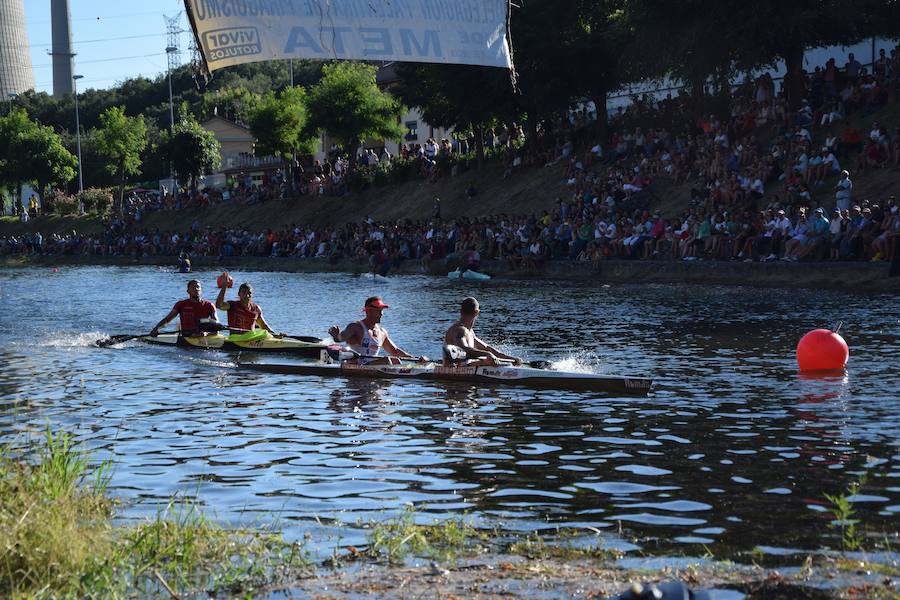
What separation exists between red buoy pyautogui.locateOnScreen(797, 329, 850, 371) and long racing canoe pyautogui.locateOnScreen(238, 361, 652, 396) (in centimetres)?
282

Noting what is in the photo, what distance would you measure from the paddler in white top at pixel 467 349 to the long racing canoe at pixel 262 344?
3.18m

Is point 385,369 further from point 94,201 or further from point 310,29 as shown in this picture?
point 94,201

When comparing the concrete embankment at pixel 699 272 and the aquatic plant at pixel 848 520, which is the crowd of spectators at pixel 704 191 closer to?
the concrete embankment at pixel 699 272

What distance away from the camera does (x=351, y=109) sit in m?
66.9

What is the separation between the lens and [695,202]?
35.6m

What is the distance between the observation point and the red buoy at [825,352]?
53.5 ft

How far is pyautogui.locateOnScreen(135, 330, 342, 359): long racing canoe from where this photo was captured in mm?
20359

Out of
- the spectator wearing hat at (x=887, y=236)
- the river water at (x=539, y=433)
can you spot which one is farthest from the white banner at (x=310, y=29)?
the spectator wearing hat at (x=887, y=236)

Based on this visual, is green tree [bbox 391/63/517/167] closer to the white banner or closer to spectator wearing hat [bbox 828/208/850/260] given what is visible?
spectator wearing hat [bbox 828/208/850/260]

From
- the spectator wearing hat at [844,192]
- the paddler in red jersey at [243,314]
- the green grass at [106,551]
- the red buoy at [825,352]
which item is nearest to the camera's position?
the green grass at [106,551]

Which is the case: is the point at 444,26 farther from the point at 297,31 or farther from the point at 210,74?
the point at 210,74

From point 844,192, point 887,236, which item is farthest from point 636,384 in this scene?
point 844,192

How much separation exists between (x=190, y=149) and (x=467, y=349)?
244 ft

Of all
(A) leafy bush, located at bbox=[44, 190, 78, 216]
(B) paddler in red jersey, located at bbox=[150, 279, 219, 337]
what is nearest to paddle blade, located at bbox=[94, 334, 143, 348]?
(B) paddler in red jersey, located at bbox=[150, 279, 219, 337]
